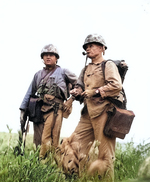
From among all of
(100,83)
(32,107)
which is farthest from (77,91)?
(32,107)

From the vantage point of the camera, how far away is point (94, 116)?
4535 millimetres

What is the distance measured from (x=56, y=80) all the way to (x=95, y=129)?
72.1 inches

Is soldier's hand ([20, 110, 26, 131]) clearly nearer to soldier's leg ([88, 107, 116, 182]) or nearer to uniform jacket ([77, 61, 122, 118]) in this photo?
uniform jacket ([77, 61, 122, 118])

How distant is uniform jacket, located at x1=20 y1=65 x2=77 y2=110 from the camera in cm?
604

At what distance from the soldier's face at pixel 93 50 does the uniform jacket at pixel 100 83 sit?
16cm

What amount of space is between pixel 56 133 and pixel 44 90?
0.89 m

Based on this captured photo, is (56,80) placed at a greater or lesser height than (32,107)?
greater

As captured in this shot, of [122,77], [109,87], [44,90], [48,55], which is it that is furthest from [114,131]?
[48,55]

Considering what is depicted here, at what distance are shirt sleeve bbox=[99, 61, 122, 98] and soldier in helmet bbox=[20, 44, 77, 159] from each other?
58.2 inches

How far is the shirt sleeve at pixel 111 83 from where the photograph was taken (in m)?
4.43

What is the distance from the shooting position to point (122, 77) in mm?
4945

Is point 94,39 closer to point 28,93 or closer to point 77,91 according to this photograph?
point 77,91

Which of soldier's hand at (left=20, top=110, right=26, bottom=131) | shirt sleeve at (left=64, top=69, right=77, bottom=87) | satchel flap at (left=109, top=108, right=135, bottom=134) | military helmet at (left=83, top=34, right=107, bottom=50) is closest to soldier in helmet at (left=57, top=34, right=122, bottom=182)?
military helmet at (left=83, top=34, right=107, bottom=50)

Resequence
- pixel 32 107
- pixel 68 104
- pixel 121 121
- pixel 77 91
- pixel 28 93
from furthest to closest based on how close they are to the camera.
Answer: pixel 28 93 < pixel 32 107 < pixel 68 104 < pixel 77 91 < pixel 121 121
